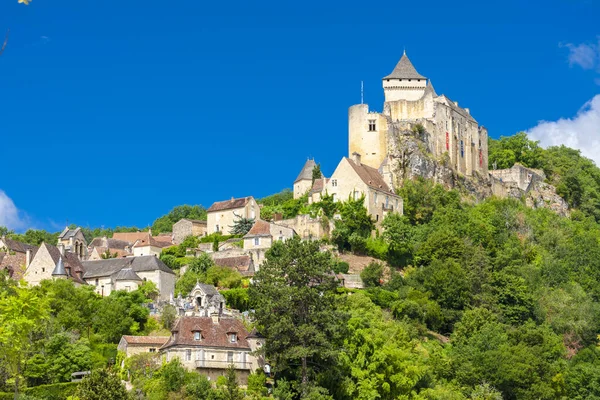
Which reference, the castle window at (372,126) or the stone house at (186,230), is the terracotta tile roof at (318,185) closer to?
the castle window at (372,126)

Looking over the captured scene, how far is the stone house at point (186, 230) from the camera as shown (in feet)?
331

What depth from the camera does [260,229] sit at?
8831 centimetres

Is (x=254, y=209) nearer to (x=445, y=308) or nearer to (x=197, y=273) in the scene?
(x=197, y=273)

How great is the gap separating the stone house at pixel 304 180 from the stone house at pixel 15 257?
2891cm

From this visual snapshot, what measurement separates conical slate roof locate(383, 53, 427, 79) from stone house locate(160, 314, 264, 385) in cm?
5255

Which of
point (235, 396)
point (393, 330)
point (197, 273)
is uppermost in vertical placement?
point (197, 273)

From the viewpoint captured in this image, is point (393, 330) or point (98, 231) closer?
point (393, 330)

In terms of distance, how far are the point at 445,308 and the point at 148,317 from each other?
2321 cm

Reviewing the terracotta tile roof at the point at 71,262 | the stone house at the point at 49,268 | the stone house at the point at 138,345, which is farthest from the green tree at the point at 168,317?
the terracotta tile roof at the point at 71,262

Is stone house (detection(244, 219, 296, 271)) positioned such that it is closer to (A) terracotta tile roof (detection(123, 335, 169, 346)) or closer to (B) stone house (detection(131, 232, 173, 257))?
(B) stone house (detection(131, 232, 173, 257))

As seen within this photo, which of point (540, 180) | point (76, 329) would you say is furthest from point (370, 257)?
point (540, 180)

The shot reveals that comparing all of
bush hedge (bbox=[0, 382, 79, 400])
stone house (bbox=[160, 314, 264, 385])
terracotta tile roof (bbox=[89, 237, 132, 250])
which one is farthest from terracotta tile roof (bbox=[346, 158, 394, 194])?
bush hedge (bbox=[0, 382, 79, 400])

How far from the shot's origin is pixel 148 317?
236 ft

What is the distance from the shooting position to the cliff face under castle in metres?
101
